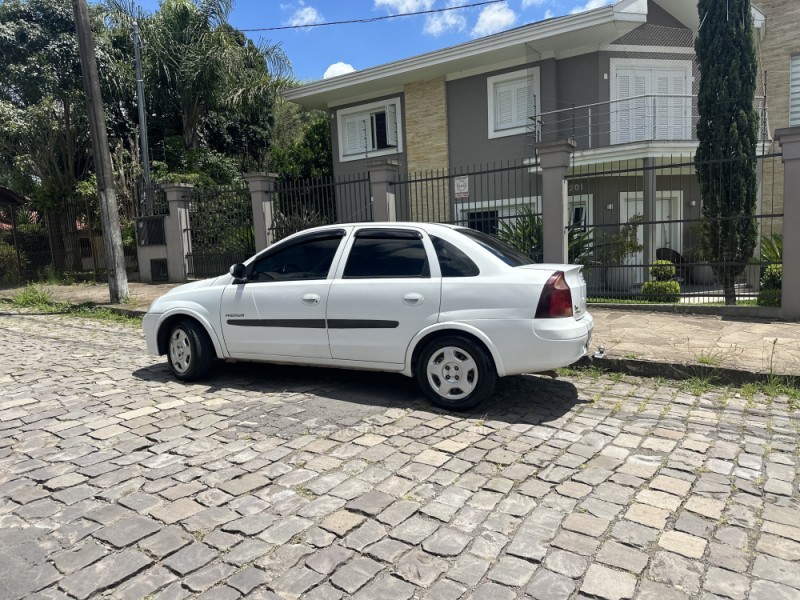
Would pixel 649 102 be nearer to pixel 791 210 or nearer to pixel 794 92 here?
pixel 794 92

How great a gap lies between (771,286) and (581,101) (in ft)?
26.1

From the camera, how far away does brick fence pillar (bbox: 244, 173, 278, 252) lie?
1280cm

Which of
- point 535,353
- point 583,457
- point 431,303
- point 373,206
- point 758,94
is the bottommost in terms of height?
point 583,457

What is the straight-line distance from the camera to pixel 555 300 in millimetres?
4570

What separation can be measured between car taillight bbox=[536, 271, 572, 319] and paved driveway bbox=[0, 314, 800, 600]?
0.85 m

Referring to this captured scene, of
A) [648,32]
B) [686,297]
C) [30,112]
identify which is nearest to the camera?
[686,297]

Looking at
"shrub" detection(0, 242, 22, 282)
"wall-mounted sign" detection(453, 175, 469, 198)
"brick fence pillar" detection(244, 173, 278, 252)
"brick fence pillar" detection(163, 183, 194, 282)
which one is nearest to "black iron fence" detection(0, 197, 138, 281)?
"shrub" detection(0, 242, 22, 282)

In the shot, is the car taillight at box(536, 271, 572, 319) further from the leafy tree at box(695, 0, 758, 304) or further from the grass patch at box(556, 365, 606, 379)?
the leafy tree at box(695, 0, 758, 304)

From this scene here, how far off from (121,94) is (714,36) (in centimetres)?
Answer: 1663

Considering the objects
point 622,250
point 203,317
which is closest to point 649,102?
point 622,250

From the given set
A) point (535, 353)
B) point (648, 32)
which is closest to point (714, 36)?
point (648, 32)

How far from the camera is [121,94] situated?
18.8 m

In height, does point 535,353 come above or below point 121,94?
below

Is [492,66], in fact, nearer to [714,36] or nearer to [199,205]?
[714,36]
